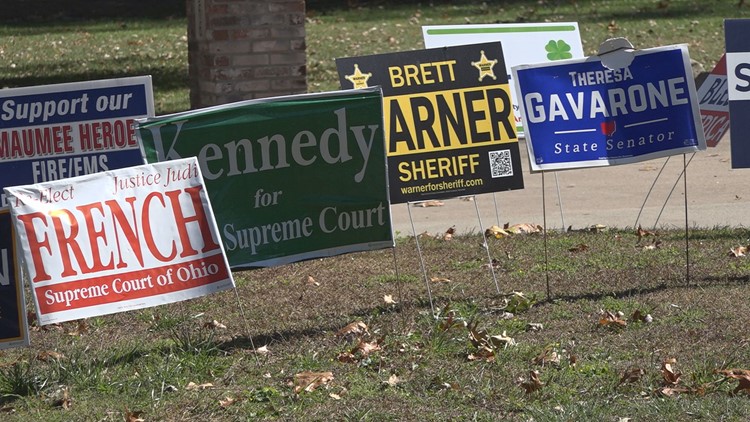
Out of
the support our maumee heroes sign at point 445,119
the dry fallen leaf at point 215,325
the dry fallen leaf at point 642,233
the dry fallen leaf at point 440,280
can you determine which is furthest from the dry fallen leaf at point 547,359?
the dry fallen leaf at point 642,233

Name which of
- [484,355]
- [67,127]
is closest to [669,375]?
[484,355]

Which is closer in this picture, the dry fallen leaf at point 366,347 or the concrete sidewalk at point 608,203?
the dry fallen leaf at point 366,347

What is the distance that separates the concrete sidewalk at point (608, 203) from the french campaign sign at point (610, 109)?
149 cm

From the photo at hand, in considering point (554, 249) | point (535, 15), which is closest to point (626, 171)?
point (554, 249)

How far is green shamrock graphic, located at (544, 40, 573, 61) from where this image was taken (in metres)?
9.68

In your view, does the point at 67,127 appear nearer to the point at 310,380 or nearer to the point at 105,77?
the point at 310,380

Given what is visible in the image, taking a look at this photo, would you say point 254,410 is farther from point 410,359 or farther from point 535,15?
point 535,15

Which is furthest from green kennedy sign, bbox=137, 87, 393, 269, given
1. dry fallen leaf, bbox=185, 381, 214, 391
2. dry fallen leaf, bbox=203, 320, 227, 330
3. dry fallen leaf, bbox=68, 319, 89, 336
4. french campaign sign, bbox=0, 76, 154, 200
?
french campaign sign, bbox=0, 76, 154, 200

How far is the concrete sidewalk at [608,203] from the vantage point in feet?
30.0

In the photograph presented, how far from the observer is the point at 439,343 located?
20.2 ft

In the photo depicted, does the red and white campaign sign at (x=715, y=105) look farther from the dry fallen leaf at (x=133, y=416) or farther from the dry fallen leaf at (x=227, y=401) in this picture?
the dry fallen leaf at (x=133, y=416)

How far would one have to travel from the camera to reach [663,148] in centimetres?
711

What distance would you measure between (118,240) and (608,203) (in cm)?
511

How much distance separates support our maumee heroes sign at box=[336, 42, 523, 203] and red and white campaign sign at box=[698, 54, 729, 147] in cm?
260
